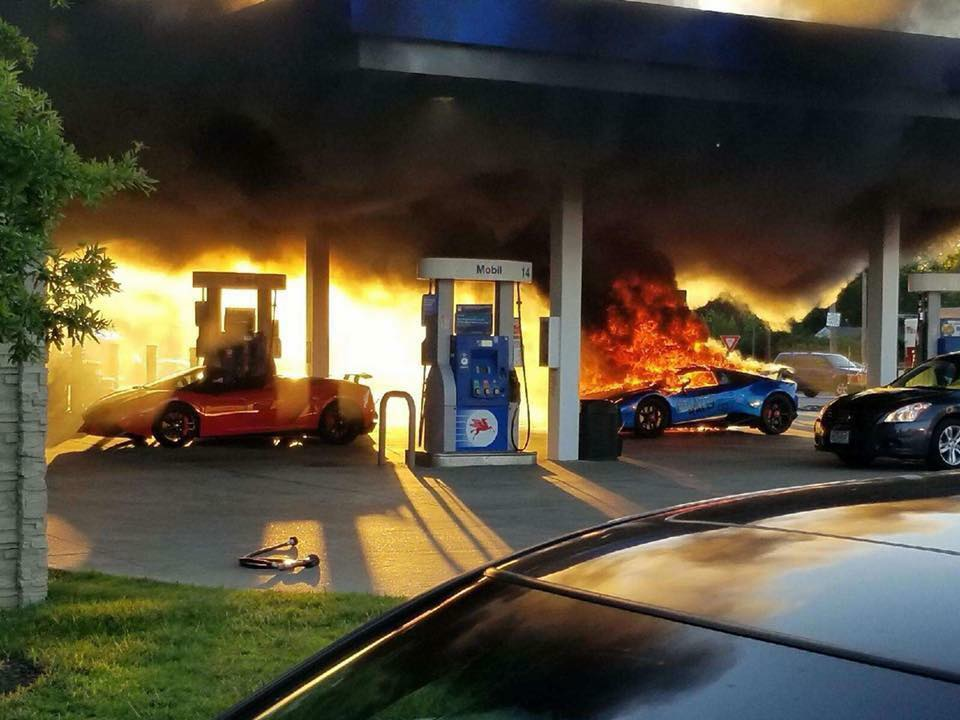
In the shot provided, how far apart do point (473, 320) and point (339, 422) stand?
4.14 metres

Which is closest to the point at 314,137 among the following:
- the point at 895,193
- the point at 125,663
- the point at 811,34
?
the point at 811,34

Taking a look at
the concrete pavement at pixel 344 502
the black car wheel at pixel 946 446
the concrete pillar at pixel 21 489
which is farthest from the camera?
the black car wheel at pixel 946 446

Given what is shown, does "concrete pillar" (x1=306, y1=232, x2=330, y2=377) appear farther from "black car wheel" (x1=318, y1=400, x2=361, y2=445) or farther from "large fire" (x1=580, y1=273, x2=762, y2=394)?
"large fire" (x1=580, y1=273, x2=762, y2=394)

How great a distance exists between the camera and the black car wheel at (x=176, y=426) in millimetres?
17000

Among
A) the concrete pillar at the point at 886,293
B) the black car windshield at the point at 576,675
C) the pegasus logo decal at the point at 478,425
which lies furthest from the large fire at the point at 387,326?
the black car windshield at the point at 576,675

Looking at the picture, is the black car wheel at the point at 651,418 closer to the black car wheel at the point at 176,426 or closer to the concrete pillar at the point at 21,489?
the black car wheel at the point at 176,426

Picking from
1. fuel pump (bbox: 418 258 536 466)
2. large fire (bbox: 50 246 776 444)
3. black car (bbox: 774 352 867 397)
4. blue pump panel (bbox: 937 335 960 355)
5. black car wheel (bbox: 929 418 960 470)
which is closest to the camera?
black car wheel (bbox: 929 418 960 470)

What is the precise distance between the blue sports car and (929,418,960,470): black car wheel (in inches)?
228

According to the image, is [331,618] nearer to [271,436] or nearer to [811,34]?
[811,34]

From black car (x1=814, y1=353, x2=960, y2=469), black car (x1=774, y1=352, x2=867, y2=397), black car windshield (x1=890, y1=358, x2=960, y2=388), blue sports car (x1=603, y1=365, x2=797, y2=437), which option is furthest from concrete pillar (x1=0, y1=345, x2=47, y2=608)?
black car (x1=774, y1=352, x2=867, y2=397)

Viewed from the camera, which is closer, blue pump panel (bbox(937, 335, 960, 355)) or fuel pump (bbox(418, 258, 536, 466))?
fuel pump (bbox(418, 258, 536, 466))

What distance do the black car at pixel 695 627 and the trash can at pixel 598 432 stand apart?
13164 millimetres

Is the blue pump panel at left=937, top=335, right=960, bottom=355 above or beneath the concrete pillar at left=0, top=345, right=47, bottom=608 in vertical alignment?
above

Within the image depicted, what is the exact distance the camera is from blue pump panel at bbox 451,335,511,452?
1459 centimetres
